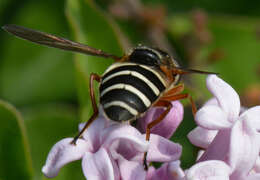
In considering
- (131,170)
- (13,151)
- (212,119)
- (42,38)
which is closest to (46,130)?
(13,151)

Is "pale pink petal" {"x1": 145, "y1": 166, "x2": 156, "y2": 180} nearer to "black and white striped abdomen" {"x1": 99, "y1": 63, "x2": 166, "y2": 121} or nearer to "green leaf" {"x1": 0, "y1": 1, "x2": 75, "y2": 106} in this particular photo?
"black and white striped abdomen" {"x1": 99, "y1": 63, "x2": 166, "y2": 121}

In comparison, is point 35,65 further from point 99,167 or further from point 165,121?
point 99,167

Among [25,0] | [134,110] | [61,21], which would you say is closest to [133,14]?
[61,21]

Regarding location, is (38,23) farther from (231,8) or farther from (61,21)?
(231,8)

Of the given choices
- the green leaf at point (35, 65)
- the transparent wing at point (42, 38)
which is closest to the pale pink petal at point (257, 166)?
→ the transparent wing at point (42, 38)

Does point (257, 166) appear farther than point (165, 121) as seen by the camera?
No

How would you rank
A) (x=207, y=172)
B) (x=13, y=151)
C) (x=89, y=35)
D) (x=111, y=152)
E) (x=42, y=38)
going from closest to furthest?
(x=207, y=172), (x=111, y=152), (x=42, y=38), (x=13, y=151), (x=89, y=35)
